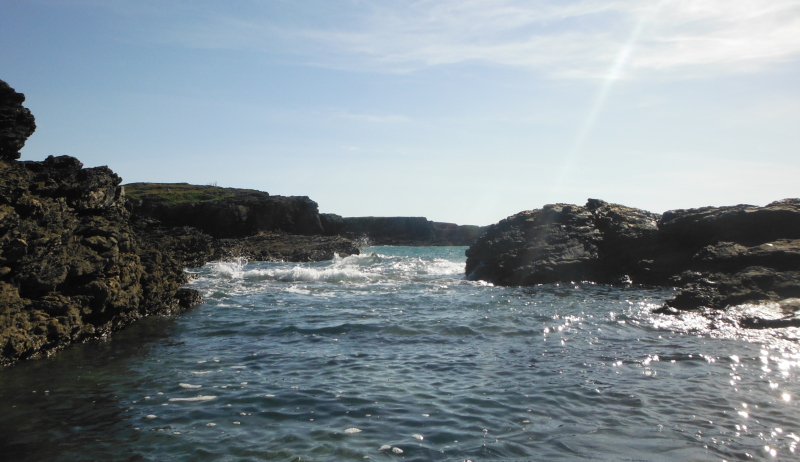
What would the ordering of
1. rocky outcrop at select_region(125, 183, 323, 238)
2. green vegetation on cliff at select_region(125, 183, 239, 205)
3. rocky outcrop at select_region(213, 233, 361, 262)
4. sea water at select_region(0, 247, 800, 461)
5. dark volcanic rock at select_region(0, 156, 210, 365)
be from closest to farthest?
sea water at select_region(0, 247, 800, 461)
dark volcanic rock at select_region(0, 156, 210, 365)
rocky outcrop at select_region(213, 233, 361, 262)
rocky outcrop at select_region(125, 183, 323, 238)
green vegetation on cliff at select_region(125, 183, 239, 205)

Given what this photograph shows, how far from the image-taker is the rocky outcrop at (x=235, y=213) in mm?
68938

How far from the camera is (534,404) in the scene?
7324 mm

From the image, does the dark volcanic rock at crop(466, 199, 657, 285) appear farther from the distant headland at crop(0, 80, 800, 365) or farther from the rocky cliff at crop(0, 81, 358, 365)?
the rocky cliff at crop(0, 81, 358, 365)

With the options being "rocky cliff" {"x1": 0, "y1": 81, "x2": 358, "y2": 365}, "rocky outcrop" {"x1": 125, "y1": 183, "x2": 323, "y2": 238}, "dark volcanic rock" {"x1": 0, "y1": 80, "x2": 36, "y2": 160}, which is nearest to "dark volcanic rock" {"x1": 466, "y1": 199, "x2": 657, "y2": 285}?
"rocky cliff" {"x1": 0, "y1": 81, "x2": 358, "y2": 365}

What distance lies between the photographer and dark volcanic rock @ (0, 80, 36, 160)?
10.8 m

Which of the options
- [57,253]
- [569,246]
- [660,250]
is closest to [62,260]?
[57,253]

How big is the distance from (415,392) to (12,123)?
33.2 feet

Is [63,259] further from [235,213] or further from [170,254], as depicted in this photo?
[235,213]

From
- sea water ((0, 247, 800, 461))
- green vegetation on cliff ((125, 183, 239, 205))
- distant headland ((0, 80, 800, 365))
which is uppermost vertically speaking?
green vegetation on cliff ((125, 183, 239, 205))

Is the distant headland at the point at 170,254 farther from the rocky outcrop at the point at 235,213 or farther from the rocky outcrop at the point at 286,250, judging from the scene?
the rocky outcrop at the point at 235,213

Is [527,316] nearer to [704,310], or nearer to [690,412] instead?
[704,310]

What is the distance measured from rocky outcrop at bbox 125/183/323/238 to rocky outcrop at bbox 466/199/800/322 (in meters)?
46.8

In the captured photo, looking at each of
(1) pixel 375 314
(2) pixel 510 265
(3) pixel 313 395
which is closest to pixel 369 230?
(2) pixel 510 265

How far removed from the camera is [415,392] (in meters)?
7.87
